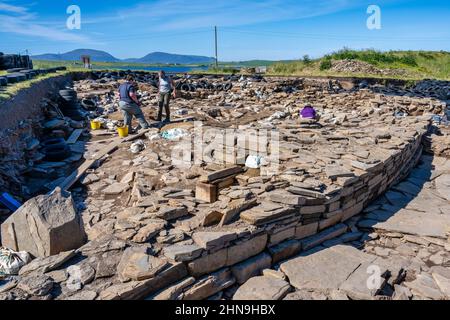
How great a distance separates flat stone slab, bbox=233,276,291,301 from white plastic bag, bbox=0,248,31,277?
2144mm

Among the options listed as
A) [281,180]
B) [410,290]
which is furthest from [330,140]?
[410,290]

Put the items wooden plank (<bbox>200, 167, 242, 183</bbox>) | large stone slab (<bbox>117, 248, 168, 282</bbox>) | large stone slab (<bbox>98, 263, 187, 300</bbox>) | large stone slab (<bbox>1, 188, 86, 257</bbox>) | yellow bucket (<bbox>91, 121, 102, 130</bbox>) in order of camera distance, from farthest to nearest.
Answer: yellow bucket (<bbox>91, 121, 102, 130</bbox>)
wooden plank (<bbox>200, 167, 242, 183</bbox>)
large stone slab (<bbox>1, 188, 86, 257</bbox>)
large stone slab (<bbox>117, 248, 168, 282</bbox>)
large stone slab (<bbox>98, 263, 187, 300</bbox>)

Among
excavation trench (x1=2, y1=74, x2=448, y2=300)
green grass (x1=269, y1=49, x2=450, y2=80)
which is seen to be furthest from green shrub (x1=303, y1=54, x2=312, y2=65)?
excavation trench (x1=2, y1=74, x2=448, y2=300)

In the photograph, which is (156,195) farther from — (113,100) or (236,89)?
(236,89)

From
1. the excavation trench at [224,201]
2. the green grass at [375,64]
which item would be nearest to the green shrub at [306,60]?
the green grass at [375,64]

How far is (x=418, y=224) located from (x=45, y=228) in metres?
5.08

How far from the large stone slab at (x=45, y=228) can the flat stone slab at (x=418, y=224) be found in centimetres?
417

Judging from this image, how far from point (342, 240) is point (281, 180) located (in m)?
1.18

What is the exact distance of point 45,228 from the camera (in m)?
3.36

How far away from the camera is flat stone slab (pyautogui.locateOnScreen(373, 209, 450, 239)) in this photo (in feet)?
15.9

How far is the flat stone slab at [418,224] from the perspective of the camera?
4.85m

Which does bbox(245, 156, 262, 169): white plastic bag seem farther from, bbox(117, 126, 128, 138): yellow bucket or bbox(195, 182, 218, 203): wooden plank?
bbox(117, 126, 128, 138): yellow bucket

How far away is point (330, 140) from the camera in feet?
22.6

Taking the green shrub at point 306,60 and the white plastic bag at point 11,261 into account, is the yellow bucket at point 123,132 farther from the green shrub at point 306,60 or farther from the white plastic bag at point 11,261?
the green shrub at point 306,60
